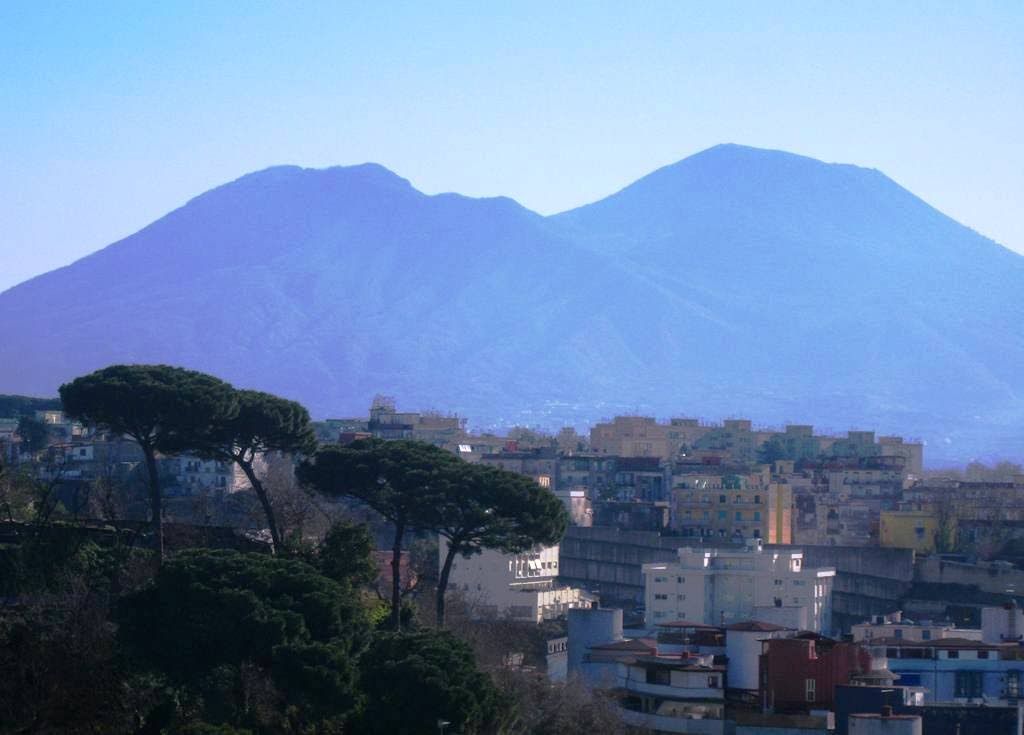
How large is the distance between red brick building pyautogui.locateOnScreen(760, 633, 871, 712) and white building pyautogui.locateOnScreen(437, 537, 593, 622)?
13925 millimetres

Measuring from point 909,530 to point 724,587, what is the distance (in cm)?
1622

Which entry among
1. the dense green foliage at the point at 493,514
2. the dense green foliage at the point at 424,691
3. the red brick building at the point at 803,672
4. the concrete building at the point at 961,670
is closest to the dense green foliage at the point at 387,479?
the dense green foliage at the point at 493,514

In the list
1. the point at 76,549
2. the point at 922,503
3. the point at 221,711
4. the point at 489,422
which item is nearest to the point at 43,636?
the point at 221,711

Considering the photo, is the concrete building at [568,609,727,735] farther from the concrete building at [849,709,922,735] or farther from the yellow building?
the yellow building

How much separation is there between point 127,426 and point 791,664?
34.9ft

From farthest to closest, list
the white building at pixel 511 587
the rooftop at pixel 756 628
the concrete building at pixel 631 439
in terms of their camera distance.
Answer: the concrete building at pixel 631 439, the white building at pixel 511 587, the rooftop at pixel 756 628

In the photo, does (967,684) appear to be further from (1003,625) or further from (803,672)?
(1003,625)

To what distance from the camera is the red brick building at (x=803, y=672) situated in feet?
102

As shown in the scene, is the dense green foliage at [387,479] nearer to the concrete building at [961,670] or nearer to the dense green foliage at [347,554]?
the dense green foliage at [347,554]

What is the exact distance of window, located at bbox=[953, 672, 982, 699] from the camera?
108ft

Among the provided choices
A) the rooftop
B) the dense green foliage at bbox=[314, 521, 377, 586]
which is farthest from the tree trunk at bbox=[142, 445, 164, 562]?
the rooftop

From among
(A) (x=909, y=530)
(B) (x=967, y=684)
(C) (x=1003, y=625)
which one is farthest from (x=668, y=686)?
(A) (x=909, y=530)


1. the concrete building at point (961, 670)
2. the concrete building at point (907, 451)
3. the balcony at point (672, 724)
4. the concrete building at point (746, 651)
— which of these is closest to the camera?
the balcony at point (672, 724)

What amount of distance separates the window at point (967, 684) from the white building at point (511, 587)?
13.4 metres
